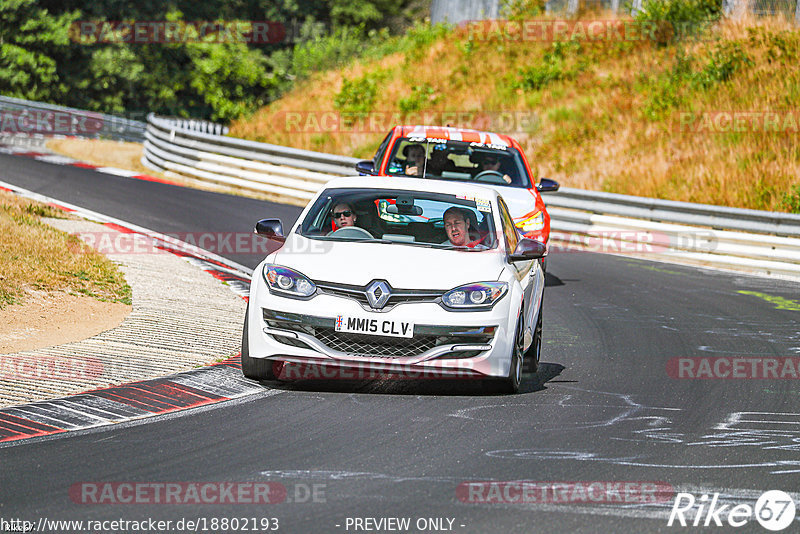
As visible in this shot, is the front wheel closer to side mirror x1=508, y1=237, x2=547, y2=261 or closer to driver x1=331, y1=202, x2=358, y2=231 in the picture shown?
side mirror x1=508, y1=237, x2=547, y2=261

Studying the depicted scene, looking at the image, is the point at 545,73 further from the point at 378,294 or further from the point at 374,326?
the point at 374,326

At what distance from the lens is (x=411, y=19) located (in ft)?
207

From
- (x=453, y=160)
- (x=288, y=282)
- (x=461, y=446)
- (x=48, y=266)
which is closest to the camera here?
(x=461, y=446)

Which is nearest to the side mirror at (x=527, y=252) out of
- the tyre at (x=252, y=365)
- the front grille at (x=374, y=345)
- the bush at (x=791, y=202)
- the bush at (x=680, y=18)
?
the front grille at (x=374, y=345)

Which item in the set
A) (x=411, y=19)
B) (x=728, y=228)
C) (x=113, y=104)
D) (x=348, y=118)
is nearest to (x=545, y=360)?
(x=728, y=228)

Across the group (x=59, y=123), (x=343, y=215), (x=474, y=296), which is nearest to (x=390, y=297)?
(x=474, y=296)

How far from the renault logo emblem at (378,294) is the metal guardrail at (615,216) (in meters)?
12.6

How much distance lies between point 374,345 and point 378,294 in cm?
35

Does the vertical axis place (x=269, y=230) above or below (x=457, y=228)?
below

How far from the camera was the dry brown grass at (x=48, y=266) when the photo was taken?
1140 cm

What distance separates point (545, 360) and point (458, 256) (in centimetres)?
218

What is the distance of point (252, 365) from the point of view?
27.7 ft

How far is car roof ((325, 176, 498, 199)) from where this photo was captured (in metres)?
9.50

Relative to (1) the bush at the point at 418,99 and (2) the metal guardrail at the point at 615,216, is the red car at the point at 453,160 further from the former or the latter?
(1) the bush at the point at 418,99
